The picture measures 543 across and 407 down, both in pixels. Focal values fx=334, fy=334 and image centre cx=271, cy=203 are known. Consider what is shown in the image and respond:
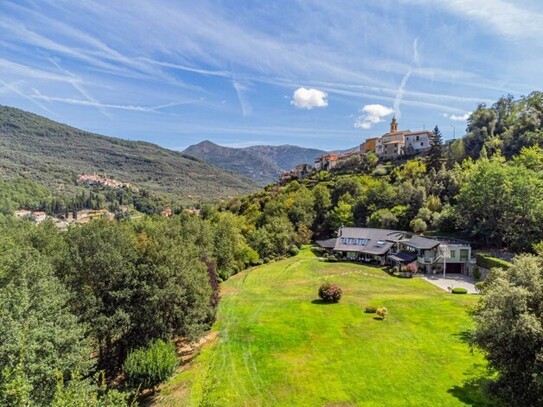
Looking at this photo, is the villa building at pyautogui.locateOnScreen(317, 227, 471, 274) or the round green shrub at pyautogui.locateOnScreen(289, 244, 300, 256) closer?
the villa building at pyautogui.locateOnScreen(317, 227, 471, 274)

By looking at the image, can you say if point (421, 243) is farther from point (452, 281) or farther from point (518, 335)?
point (518, 335)

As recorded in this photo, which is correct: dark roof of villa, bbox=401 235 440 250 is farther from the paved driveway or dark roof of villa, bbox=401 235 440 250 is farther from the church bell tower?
the church bell tower

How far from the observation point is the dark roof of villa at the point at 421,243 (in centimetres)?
5516

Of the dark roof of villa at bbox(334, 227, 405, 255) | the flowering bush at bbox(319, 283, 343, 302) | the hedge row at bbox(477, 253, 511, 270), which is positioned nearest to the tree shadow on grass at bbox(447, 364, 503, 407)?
the flowering bush at bbox(319, 283, 343, 302)

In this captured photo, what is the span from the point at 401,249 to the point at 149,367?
53860 mm

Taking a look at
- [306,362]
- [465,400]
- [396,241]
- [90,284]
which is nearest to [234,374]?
[306,362]

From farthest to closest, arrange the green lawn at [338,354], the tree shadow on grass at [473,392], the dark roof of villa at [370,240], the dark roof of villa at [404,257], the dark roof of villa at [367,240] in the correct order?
the dark roof of villa at [367,240]
the dark roof of villa at [370,240]
the dark roof of villa at [404,257]
the green lawn at [338,354]
the tree shadow on grass at [473,392]

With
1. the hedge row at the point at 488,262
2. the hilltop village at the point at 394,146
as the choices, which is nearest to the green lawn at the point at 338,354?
the hedge row at the point at 488,262

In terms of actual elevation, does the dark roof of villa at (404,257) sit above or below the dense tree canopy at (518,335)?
below

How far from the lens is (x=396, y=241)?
65375 mm

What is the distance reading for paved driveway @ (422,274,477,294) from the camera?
46697 millimetres

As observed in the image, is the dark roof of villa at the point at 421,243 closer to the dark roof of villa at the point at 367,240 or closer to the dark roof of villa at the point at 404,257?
the dark roof of villa at the point at 404,257

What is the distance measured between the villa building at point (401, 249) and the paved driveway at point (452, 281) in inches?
78.9

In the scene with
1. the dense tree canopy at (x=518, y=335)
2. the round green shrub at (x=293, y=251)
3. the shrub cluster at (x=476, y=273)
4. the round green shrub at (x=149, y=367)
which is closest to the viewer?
the dense tree canopy at (x=518, y=335)
